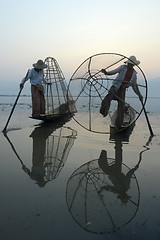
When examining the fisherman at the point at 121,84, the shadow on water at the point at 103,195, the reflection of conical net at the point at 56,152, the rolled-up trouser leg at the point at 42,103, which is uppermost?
Answer: the fisherman at the point at 121,84

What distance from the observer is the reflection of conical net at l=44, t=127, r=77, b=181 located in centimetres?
312

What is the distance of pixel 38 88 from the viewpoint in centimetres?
674

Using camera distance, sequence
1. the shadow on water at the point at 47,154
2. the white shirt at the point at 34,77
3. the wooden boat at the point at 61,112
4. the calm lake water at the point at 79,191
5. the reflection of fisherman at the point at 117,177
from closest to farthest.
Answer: the calm lake water at the point at 79,191 → the reflection of fisherman at the point at 117,177 → the shadow on water at the point at 47,154 → the white shirt at the point at 34,77 → the wooden boat at the point at 61,112

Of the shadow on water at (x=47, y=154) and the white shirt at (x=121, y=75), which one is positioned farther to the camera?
the white shirt at (x=121, y=75)

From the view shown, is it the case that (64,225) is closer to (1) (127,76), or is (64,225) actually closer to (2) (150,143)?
(2) (150,143)

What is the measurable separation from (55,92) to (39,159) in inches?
224

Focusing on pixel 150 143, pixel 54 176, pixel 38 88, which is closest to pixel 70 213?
pixel 54 176

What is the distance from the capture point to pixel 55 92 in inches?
354

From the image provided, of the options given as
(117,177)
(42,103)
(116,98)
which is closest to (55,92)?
(42,103)

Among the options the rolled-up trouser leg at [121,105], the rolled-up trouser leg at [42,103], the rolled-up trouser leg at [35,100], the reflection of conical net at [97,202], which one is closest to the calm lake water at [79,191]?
the reflection of conical net at [97,202]

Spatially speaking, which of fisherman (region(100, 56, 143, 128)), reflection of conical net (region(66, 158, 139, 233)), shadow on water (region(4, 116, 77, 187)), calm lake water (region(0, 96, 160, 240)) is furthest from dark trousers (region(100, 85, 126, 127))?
reflection of conical net (region(66, 158, 139, 233))

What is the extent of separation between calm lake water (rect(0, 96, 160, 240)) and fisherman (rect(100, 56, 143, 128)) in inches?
55.1

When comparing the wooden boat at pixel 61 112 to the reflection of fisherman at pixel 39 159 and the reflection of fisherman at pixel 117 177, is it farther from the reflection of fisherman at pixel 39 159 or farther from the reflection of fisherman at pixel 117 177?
the reflection of fisherman at pixel 117 177

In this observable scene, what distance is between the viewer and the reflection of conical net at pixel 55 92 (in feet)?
27.0
